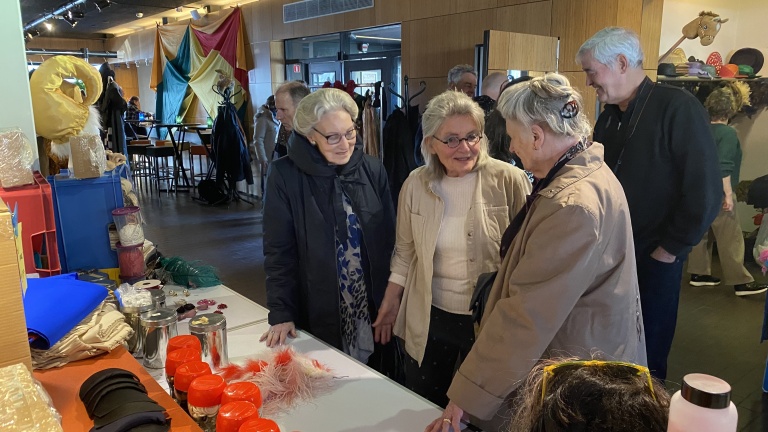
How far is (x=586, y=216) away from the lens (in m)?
1.15

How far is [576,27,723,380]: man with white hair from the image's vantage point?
215 cm

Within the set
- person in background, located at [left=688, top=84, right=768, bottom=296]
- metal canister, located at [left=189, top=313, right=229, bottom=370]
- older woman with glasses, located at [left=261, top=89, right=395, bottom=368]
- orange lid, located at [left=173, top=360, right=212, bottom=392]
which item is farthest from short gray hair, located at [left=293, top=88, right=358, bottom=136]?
person in background, located at [left=688, top=84, right=768, bottom=296]

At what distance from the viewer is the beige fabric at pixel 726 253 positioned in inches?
182

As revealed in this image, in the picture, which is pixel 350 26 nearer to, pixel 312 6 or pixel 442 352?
pixel 312 6

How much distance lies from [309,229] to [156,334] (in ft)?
1.93

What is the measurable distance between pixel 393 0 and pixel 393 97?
1096 millimetres

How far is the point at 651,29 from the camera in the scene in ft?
13.9

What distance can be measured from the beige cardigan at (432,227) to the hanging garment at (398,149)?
3.25m

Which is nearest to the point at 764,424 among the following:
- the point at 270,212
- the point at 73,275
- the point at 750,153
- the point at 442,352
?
the point at 442,352

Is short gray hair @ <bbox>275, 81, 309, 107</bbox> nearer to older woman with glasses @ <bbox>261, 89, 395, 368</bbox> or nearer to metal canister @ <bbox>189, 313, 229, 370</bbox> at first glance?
older woman with glasses @ <bbox>261, 89, 395, 368</bbox>

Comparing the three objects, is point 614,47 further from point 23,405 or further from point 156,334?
point 23,405

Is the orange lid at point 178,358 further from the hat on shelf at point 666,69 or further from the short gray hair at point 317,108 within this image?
the hat on shelf at point 666,69

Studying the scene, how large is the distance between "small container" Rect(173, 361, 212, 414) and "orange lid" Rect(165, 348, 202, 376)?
0.03 metres

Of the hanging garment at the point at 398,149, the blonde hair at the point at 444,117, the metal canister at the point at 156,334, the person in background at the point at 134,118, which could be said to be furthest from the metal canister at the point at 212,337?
the person in background at the point at 134,118
